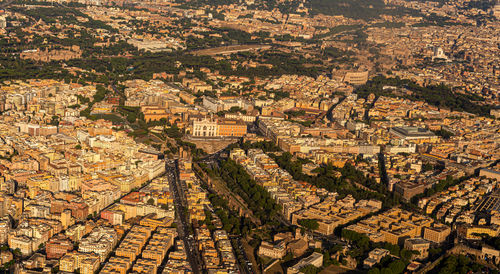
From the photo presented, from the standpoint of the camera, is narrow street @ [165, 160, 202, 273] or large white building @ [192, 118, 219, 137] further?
large white building @ [192, 118, 219, 137]

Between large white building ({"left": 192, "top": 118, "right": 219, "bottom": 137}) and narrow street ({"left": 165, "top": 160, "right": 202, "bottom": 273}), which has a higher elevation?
large white building ({"left": 192, "top": 118, "right": 219, "bottom": 137})

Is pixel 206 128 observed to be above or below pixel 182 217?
above

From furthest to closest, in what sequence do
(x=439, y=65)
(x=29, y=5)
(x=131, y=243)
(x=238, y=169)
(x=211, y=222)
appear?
(x=29, y=5) → (x=439, y=65) → (x=238, y=169) → (x=211, y=222) → (x=131, y=243)

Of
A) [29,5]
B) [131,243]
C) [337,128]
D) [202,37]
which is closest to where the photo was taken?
[131,243]

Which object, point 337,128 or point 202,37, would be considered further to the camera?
point 202,37

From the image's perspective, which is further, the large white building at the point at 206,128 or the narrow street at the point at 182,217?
the large white building at the point at 206,128

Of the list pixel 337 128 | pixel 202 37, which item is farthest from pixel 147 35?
pixel 337 128

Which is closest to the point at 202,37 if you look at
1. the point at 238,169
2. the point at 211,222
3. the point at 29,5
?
the point at 29,5

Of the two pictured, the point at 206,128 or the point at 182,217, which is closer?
the point at 182,217

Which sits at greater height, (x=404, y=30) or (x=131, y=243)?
(x=404, y=30)

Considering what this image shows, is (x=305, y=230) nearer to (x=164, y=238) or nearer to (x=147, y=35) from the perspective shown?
(x=164, y=238)

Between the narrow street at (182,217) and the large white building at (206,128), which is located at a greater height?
the large white building at (206,128)
